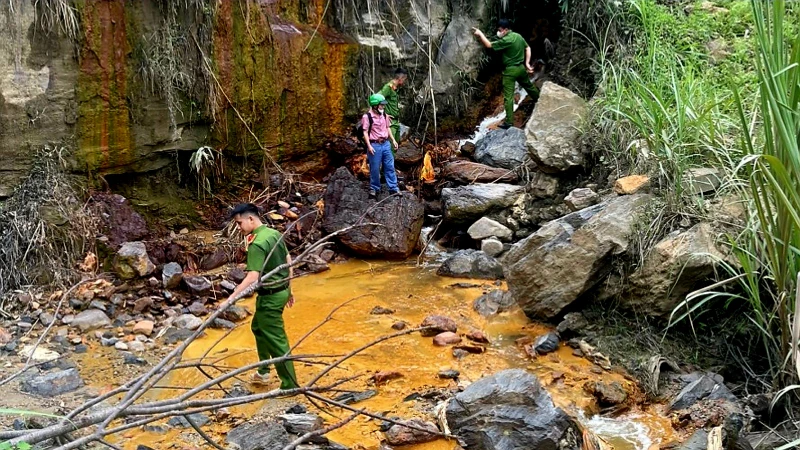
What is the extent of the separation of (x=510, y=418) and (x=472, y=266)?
3.17 metres

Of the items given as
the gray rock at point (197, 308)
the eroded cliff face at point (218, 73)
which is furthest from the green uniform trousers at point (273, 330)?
the eroded cliff face at point (218, 73)

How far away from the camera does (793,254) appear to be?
13.0 ft

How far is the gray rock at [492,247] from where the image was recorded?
765cm

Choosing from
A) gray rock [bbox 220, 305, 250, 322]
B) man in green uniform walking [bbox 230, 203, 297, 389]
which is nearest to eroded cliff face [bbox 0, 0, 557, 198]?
gray rock [bbox 220, 305, 250, 322]

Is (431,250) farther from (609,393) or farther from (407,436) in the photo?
(407,436)

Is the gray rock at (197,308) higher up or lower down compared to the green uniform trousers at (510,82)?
lower down

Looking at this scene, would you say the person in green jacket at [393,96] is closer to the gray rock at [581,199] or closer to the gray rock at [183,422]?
the gray rock at [581,199]

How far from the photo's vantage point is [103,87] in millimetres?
7309

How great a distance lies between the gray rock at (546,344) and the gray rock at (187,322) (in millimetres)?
2814

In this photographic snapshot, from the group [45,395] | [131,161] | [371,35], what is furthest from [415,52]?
[45,395]

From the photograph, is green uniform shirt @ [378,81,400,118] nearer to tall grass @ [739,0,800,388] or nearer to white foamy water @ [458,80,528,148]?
white foamy water @ [458,80,528,148]

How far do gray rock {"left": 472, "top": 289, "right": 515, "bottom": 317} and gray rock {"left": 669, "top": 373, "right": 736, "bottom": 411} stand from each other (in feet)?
6.09

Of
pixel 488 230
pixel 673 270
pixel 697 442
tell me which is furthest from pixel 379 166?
pixel 697 442

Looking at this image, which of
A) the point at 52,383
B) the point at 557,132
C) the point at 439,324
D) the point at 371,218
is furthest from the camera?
the point at 371,218
